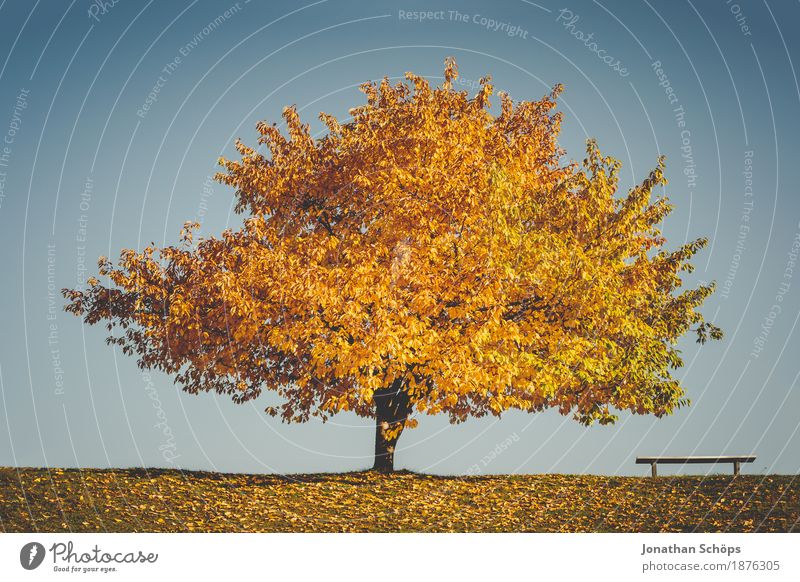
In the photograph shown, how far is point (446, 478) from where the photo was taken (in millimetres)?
18938

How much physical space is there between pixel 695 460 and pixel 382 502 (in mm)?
7935

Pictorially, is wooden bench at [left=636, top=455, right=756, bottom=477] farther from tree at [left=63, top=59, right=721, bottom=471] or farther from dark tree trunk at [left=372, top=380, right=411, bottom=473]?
dark tree trunk at [left=372, top=380, right=411, bottom=473]

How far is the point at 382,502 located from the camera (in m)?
16.6

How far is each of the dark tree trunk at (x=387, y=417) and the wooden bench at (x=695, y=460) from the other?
5819 mm

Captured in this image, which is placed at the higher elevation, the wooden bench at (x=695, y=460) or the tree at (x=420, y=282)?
the tree at (x=420, y=282)

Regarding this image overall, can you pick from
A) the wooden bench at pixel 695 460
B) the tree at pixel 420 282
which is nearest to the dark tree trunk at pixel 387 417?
the tree at pixel 420 282

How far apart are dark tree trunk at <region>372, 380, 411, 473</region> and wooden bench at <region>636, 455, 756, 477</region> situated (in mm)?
5819

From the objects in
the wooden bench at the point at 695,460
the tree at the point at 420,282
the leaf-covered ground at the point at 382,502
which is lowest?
the leaf-covered ground at the point at 382,502

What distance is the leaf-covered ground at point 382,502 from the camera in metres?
15.2

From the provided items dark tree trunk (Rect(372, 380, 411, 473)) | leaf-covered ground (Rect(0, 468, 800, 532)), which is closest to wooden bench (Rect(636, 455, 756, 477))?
leaf-covered ground (Rect(0, 468, 800, 532))

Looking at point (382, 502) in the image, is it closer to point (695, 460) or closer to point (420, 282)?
point (420, 282)

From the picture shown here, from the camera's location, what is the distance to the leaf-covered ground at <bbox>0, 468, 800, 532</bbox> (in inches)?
600

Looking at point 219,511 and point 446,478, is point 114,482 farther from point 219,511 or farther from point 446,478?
point 446,478

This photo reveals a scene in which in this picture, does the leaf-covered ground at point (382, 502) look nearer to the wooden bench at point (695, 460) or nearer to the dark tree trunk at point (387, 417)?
the wooden bench at point (695, 460)
